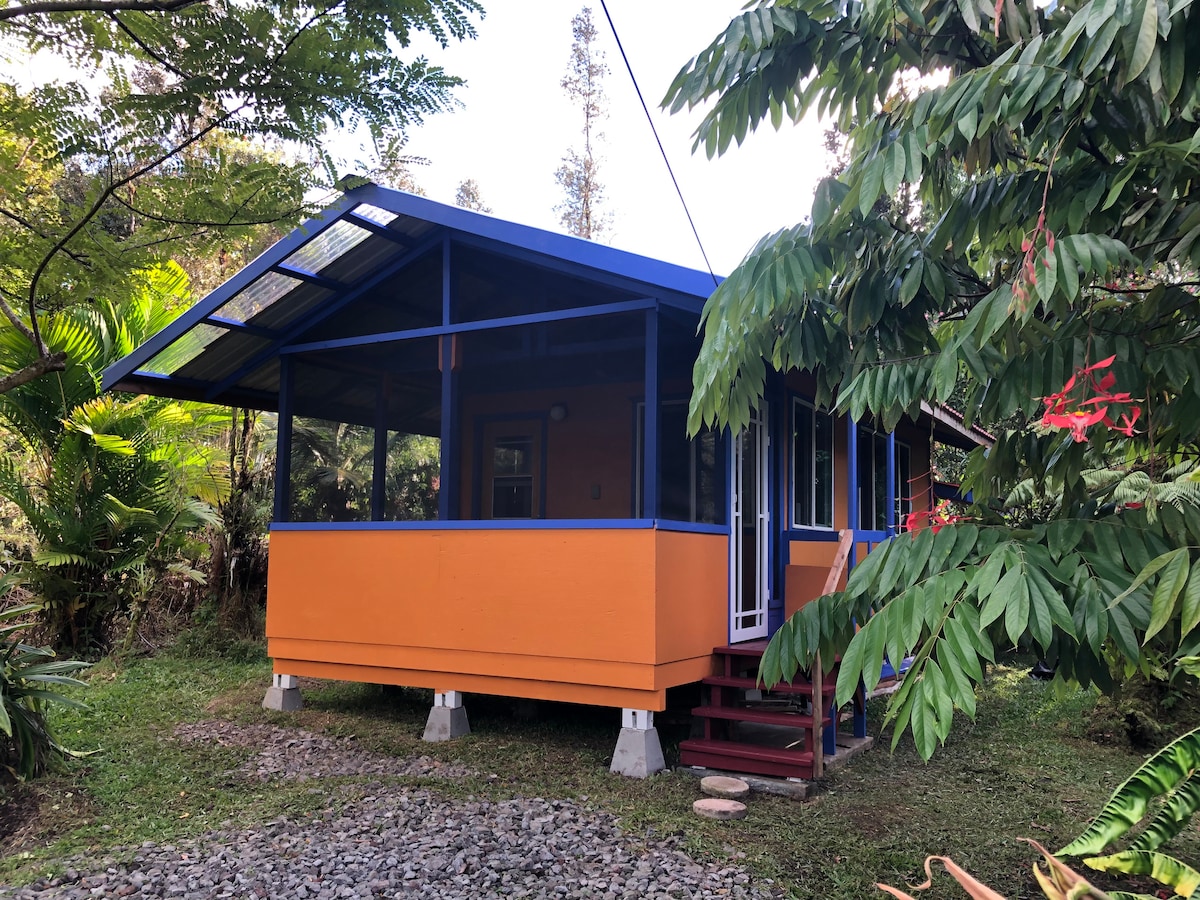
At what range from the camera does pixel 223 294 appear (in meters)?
7.19

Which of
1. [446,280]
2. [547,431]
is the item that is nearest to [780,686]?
[547,431]

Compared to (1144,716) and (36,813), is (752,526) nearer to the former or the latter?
(1144,716)

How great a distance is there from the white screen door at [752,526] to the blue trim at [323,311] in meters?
3.16

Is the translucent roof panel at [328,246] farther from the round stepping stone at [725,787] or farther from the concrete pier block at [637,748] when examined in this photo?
the round stepping stone at [725,787]

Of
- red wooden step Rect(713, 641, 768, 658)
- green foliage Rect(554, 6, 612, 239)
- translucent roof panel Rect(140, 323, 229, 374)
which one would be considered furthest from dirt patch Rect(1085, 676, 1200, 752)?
green foliage Rect(554, 6, 612, 239)

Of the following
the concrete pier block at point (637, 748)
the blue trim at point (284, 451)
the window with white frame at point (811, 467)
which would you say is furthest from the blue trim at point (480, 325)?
the concrete pier block at point (637, 748)

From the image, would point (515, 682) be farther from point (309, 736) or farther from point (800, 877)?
point (800, 877)

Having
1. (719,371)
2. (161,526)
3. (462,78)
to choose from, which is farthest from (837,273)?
(161,526)

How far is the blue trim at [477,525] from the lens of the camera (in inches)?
242

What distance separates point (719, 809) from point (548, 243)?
3.83 meters

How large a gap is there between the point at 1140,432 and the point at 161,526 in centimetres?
978

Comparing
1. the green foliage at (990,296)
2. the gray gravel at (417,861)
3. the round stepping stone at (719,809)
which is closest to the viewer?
the green foliage at (990,296)

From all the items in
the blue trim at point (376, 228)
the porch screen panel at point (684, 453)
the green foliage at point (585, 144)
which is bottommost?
the porch screen panel at point (684, 453)

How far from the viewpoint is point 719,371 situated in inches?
120
